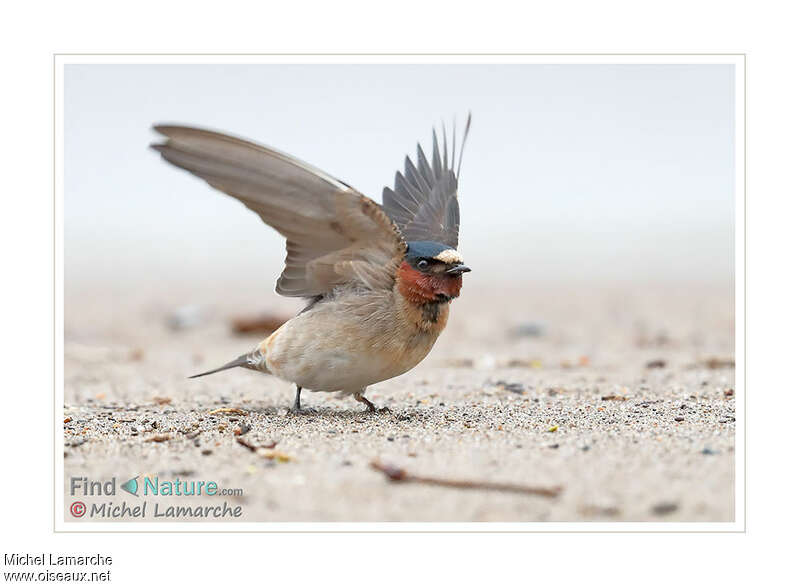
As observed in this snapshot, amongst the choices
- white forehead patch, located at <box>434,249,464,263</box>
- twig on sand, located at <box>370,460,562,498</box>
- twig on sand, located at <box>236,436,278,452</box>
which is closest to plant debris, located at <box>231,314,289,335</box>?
white forehead patch, located at <box>434,249,464,263</box>

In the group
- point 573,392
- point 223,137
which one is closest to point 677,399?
point 573,392

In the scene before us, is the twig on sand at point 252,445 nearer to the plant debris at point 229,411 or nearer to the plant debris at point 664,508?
the plant debris at point 229,411

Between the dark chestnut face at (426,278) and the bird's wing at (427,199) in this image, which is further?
the bird's wing at (427,199)

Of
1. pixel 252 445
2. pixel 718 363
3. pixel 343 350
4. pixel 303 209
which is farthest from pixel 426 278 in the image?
pixel 718 363

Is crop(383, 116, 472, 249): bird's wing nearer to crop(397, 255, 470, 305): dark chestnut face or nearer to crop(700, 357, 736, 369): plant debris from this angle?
crop(397, 255, 470, 305): dark chestnut face

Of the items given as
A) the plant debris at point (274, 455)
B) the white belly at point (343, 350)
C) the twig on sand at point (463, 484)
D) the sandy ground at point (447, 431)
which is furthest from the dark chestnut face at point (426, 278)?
the twig on sand at point (463, 484)
